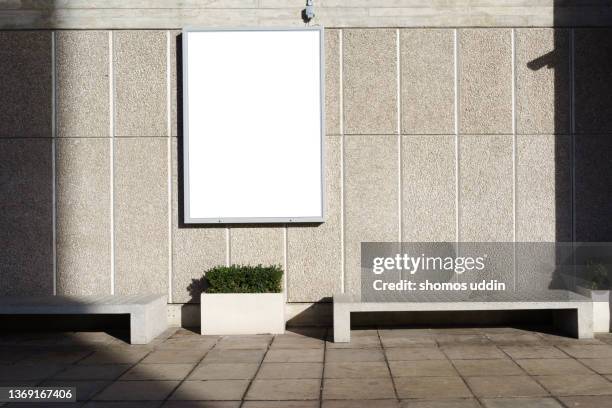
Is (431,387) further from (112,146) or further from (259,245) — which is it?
(112,146)

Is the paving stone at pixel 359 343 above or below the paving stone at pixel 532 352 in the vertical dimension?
below

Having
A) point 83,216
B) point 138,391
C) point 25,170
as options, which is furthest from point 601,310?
point 25,170

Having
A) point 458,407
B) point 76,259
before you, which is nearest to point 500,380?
point 458,407

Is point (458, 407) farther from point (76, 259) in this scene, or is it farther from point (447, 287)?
point (76, 259)

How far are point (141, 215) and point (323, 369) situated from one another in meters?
3.80

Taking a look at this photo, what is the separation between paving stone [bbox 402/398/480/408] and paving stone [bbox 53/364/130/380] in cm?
292

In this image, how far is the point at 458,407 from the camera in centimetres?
541

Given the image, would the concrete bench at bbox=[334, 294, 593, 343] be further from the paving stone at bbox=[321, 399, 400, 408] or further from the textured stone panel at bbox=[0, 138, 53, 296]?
the textured stone panel at bbox=[0, 138, 53, 296]

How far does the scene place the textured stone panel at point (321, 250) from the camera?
362 inches

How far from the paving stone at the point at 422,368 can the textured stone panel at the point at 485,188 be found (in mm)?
2729

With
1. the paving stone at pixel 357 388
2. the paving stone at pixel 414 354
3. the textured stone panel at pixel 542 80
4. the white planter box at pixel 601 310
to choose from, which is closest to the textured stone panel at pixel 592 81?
the textured stone panel at pixel 542 80

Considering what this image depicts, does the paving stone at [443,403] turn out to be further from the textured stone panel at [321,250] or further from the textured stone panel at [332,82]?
the textured stone panel at [332,82]

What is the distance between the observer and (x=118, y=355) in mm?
7555

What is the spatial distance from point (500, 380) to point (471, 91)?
Result: 444 cm
